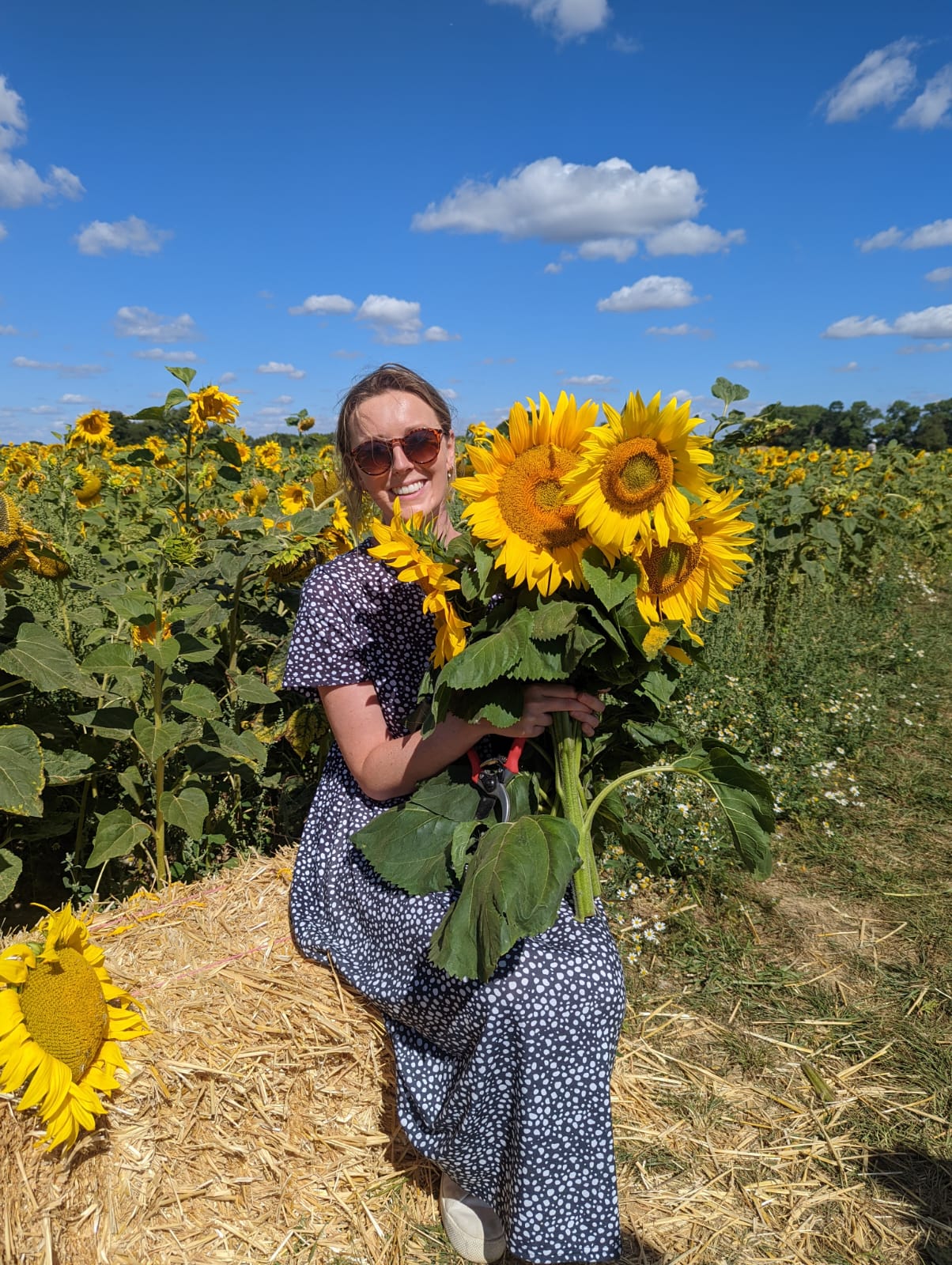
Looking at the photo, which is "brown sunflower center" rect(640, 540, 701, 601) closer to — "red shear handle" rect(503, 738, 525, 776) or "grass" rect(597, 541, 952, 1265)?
"red shear handle" rect(503, 738, 525, 776)

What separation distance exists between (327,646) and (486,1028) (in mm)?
896

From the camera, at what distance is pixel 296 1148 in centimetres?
190

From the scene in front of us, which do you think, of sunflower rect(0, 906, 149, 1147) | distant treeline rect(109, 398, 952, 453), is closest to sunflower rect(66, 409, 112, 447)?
distant treeline rect(109, 398, 952, 453)

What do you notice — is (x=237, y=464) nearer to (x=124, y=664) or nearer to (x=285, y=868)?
(x=124, y=664)

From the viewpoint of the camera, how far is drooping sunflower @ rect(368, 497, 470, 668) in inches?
56.1

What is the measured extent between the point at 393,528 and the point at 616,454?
1.32 feet

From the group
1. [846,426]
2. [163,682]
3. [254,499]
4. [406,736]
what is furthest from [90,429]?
[846,426]

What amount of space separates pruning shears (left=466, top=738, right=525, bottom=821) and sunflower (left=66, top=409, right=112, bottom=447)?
180 inches

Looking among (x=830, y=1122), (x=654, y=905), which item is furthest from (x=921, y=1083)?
(x=654, y=905)

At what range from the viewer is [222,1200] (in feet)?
5.90

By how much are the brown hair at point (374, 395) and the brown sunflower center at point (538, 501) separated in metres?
0.91

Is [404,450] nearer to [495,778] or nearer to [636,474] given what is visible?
[495,778]

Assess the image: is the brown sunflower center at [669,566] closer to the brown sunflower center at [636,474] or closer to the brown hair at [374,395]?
the brown sunflower center at [636,474]

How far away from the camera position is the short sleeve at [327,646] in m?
2.02
